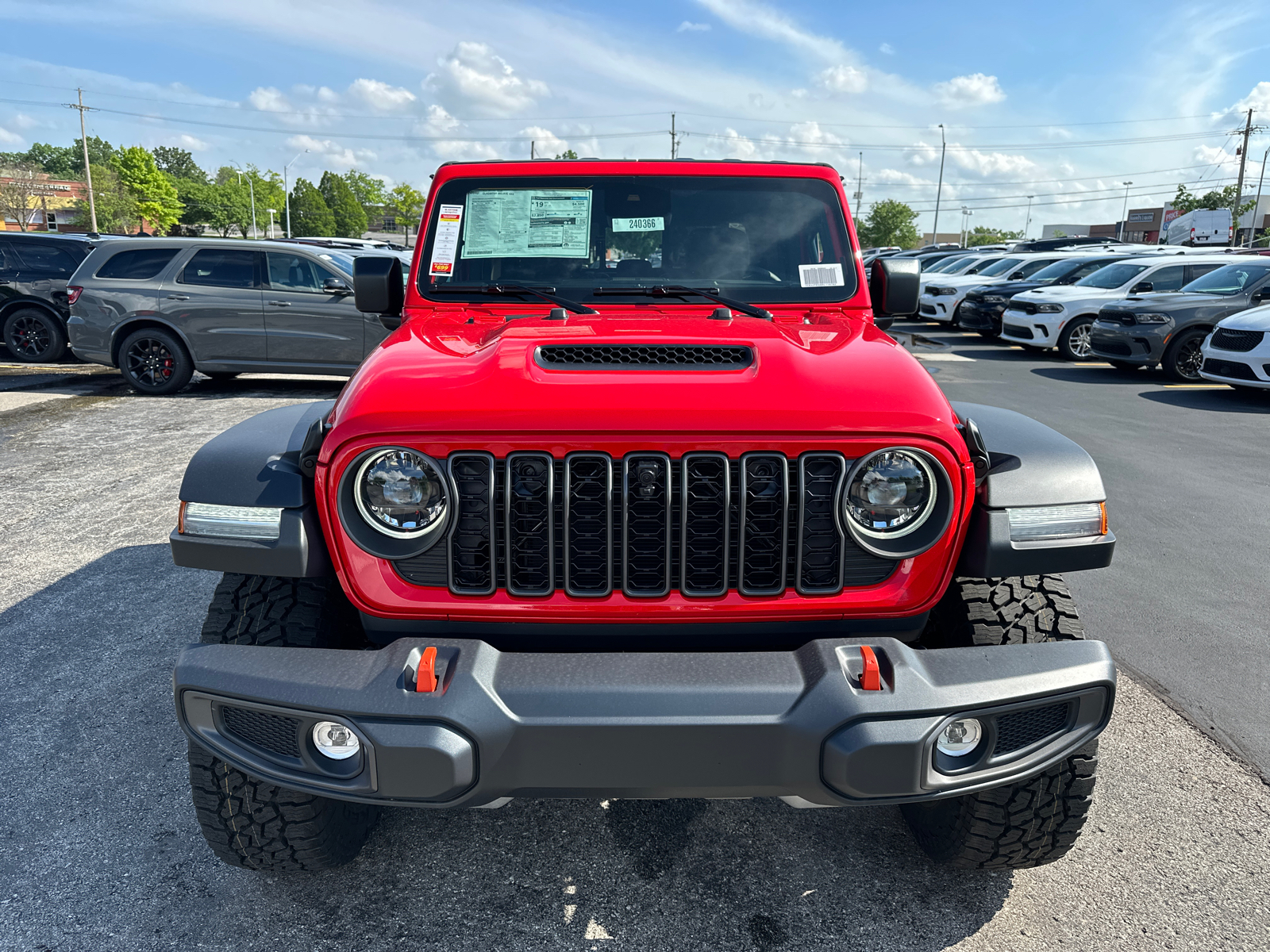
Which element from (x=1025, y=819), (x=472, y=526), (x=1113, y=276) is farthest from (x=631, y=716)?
(x=1113, y=276)

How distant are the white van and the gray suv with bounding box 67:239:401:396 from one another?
155ft

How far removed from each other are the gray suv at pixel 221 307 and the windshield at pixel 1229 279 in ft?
37.5

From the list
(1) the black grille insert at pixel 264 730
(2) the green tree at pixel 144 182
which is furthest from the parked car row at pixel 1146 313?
(2) the green tree at pixel 144 182

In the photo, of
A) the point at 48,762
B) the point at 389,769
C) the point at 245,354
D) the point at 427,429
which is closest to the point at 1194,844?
the point at 389,769

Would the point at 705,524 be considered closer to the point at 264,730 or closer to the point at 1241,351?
the point at 264,730

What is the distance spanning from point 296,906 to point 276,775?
0.66m

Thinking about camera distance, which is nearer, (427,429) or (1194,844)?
(427,429)

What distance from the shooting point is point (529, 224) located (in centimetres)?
323

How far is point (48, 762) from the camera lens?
295 centimetres

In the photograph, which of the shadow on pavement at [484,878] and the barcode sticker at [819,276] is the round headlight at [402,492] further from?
the barcode sticker at [819,276]

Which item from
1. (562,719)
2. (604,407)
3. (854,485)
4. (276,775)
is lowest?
(276,775)

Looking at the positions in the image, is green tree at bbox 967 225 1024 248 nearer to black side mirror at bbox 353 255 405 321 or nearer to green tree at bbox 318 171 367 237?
green tree at bbox 318 171 367 237

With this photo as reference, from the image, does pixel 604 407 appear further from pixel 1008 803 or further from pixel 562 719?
pixel 1008 803

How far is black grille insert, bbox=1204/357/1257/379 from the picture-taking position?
35.0ft
